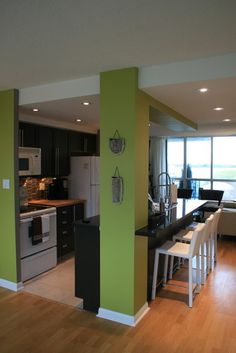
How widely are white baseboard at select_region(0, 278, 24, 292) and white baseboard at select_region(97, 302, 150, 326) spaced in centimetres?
123

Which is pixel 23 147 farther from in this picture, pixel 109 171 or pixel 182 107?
pixel 182 107

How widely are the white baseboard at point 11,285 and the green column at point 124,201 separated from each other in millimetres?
1259

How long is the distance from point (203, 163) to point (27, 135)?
4945 millimetres

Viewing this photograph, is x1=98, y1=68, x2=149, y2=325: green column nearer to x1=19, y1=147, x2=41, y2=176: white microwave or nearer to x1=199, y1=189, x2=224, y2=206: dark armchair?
x1=19, y1=147, x2=41, y2=176: white microwave

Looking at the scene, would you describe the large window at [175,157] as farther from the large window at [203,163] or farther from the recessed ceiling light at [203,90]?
the recessed ceiling light at [203,90]

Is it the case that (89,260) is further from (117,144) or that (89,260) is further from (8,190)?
(8,190)

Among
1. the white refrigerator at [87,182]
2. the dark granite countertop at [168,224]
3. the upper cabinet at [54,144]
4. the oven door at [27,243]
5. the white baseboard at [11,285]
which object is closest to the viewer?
the dark granite countertop at [168,224]

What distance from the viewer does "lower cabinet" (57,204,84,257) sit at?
471 centimetres

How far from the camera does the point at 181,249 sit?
3377 millimetres

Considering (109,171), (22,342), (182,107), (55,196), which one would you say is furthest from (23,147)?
(22,342)

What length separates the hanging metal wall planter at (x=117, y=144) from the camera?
9.30 ft

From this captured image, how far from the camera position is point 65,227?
4.85 metres

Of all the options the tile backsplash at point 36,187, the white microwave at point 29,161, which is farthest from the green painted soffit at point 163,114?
the tile backsplash at point 36,187

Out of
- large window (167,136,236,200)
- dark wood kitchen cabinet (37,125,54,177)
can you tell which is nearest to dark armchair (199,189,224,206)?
large window (167,136,236,200)
